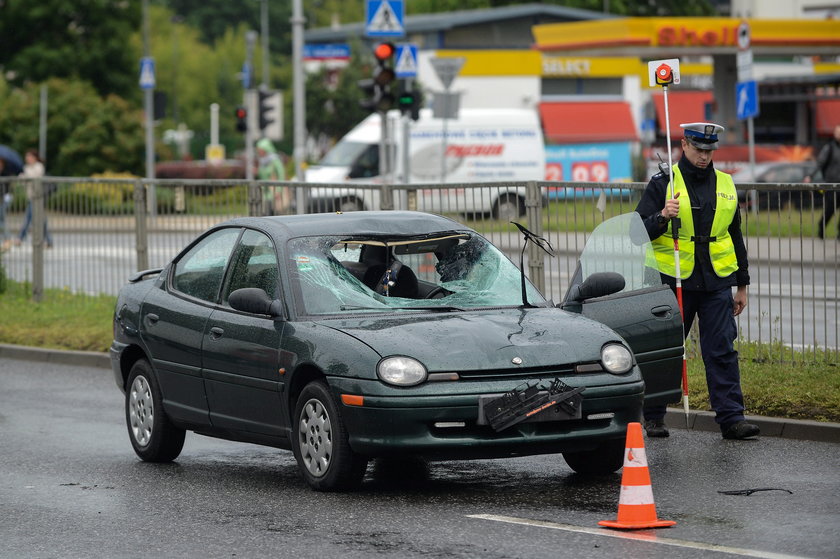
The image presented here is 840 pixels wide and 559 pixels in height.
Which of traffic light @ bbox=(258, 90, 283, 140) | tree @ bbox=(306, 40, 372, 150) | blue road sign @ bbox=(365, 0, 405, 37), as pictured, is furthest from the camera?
tree @ bbox=(306, 40, 372, 150)

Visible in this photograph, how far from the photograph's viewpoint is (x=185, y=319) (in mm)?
8953

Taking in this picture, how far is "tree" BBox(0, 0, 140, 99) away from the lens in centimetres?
5953

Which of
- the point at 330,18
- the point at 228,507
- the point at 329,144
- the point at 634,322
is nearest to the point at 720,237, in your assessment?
the point at 634,322

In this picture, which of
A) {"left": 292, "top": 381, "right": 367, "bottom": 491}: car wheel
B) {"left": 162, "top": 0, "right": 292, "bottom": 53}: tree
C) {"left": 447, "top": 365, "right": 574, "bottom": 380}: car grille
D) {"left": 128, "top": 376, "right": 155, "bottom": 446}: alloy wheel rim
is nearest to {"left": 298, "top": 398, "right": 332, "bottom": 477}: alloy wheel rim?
{"left": 292, "top": 381, "right": 367, "bottom": 491}: car wheel

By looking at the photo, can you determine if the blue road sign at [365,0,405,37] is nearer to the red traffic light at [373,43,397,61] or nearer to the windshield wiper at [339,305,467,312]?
the red traffic light at [373,43,397,61]

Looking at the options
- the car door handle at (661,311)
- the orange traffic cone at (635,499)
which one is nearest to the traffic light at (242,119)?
the car door handle at (661,311)

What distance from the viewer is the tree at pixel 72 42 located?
59531 millimetres

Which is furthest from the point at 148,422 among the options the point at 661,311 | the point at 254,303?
the point at 661,311

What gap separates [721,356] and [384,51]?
12.8 metres

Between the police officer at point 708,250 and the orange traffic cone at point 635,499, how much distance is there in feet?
8.85

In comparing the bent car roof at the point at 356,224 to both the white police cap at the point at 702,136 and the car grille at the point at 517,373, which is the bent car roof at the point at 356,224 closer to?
the car grille at the point at 517,373

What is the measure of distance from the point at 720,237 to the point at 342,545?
3919 millimetres

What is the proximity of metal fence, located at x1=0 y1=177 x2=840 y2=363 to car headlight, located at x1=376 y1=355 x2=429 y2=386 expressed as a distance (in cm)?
288

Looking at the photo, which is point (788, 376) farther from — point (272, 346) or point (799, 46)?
point (799, 46)
